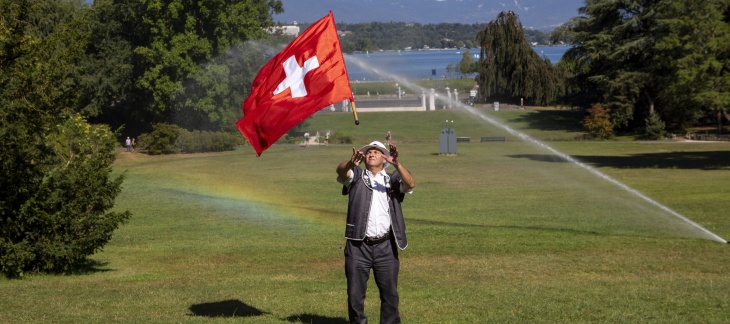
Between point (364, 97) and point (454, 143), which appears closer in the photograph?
point (454, 143)

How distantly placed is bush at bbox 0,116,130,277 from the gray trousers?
931 centimetres

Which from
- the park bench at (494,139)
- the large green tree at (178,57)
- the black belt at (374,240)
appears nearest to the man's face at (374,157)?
the black belt at (374,240)

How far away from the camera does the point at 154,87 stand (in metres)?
77.5

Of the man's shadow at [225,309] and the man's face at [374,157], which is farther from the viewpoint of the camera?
the man's shadow at [225,309]

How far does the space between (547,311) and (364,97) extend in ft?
412

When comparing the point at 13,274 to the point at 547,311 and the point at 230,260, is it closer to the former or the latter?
the point at 230,260

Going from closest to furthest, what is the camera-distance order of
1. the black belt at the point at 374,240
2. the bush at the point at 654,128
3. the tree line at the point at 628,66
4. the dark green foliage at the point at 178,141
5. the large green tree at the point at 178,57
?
the black belt at the point at 374,240
the tree line at the point at 628,66
the dark green foliage at the point at 178,141
the large green tree at the point at 178,57
the bush at the point at 654,128

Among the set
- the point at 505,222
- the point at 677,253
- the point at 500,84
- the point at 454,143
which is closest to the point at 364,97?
the point at 500,84

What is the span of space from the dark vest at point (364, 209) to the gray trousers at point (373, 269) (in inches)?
5.0

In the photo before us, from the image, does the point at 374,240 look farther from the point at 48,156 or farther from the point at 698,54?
the point at 698,54

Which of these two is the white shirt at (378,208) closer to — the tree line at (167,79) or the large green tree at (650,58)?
the tree line at (167,79)

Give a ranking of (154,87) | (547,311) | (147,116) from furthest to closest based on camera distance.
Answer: (147,116)
(154,87)
(547,311)

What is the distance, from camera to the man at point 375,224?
34.8ft

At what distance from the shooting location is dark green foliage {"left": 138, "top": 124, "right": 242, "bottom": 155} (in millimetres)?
69250
